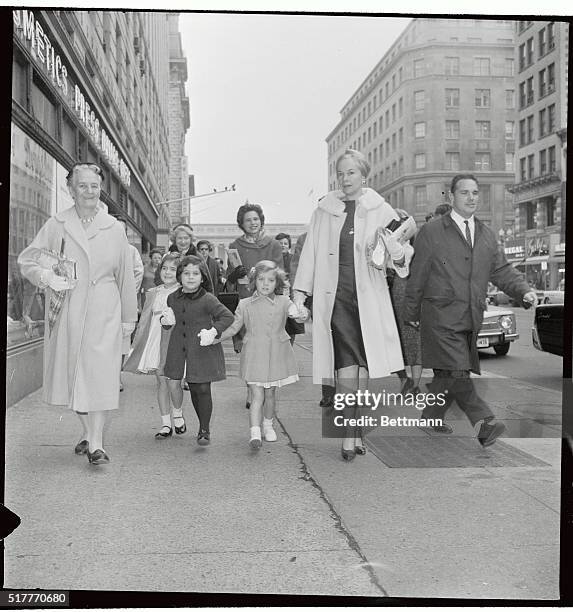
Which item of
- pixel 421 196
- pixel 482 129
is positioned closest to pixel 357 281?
pixel 421 196

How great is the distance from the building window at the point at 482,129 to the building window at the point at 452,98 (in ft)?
0.39

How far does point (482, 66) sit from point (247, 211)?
1107 mm

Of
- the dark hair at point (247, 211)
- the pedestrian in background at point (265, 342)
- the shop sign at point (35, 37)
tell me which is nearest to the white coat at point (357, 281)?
the pedestrian in background at point (265, 342)

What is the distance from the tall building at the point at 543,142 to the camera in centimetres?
296

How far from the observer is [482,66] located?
10.3ft

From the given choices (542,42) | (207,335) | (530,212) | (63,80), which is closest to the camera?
(530,212)

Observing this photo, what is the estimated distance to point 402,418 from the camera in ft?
10.3

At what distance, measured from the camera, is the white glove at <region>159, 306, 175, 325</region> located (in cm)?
371

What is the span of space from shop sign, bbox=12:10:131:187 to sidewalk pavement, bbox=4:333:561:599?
1011 millimetres

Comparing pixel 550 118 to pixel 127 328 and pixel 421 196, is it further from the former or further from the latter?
pixel 127 328

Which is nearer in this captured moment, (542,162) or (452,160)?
(542,162)

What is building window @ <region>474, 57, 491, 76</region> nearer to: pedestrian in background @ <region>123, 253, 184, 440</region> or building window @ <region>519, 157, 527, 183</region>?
building window @ <region>519, 157, 527, 183</region>

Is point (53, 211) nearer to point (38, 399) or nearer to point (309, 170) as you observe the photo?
point (38, 399)

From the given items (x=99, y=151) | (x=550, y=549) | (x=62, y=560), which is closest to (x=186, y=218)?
(x=99, y=151)
